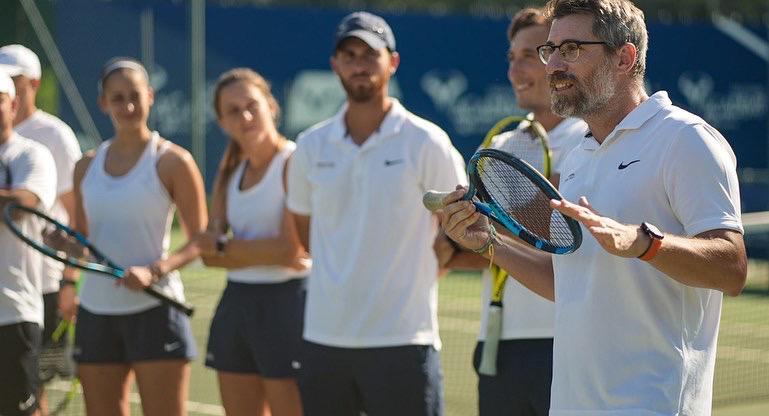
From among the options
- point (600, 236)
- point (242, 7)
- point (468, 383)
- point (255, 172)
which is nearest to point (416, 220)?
point (255, 172)

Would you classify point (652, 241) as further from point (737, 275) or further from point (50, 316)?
point (50, 316)

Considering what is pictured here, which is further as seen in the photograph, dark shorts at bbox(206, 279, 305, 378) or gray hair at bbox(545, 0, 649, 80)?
dark shorts at bbox(206, 279, 305, 378)

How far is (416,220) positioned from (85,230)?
2.01m

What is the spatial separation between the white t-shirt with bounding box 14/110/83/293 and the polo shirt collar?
2174mm

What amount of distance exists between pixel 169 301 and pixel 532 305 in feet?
6.36

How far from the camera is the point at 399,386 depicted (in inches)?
203

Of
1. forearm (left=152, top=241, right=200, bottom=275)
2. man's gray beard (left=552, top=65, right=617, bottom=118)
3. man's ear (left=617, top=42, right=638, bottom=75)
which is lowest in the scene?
forearm (left=152, top=241, right=200, bottom=275)

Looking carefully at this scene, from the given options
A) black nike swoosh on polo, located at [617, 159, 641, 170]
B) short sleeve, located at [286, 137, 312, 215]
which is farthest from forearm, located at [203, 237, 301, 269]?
black nike swoosh on polo, located at [617, 159, 641, 170]

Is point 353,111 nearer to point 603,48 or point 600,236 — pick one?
point 603,48

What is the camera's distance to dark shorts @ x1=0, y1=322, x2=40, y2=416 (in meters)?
5.62

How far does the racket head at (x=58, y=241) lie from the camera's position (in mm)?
5637

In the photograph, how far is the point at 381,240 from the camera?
205 inches

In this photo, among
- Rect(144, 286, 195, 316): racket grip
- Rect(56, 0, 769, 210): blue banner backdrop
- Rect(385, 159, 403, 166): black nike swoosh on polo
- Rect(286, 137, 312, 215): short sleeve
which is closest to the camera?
Rect(385, 159, 403, 166): black nike swoosh on polo

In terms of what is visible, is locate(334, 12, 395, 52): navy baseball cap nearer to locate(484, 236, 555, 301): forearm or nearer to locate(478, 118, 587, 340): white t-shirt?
locate(478, 118, 587, 340): white t-shirt
